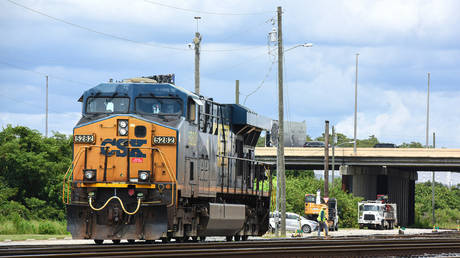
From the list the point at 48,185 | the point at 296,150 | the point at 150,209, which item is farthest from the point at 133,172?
the point at 296,150

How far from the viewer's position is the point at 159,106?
22266 millimetres

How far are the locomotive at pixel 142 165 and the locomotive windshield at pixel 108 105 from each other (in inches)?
1.2

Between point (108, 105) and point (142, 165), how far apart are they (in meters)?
2.27

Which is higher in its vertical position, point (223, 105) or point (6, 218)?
point (223, 105)

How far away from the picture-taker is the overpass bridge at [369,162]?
242 feet

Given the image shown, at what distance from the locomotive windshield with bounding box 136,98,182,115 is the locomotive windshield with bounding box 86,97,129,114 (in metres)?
0.41

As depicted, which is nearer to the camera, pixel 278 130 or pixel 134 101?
pixel 134 101

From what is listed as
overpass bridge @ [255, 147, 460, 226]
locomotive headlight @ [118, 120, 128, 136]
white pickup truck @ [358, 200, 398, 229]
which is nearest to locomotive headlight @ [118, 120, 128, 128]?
Answer: locomotive headlight @ [118, 120, 128, 136]

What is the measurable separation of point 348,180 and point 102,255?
222 ft

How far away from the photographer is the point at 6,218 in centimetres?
3566

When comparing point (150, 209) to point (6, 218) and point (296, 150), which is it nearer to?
point (6, 218)

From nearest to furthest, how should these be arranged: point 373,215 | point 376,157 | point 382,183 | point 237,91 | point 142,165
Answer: point 142,165 → point 237,91 → point 373,215 → point 376,157 → point 382,183

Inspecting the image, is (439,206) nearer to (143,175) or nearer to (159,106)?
(159,106)

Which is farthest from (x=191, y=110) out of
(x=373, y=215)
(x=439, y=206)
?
(x=439, y=206)
